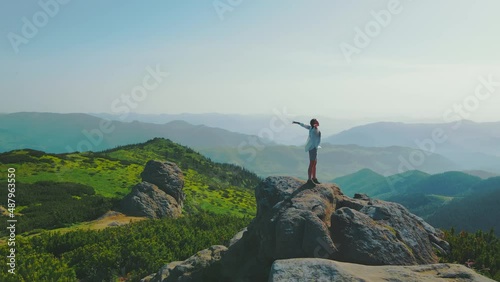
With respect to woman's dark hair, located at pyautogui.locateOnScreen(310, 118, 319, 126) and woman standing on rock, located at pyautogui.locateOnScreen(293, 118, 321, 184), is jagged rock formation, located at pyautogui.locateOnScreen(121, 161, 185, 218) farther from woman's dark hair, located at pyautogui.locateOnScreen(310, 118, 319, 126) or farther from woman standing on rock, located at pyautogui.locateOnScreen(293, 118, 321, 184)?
woman's dark hair, located at pyautogui.locateOnScreen(310, 118, 319, 126)

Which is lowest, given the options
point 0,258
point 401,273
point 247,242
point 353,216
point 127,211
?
point 127,211

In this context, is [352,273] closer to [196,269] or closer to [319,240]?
[319,240]

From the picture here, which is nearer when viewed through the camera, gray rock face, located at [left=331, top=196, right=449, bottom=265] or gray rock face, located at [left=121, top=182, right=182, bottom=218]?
gray rock face, located at [left=331, top=196, right=449, bottom=265]

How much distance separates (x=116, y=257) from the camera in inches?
800

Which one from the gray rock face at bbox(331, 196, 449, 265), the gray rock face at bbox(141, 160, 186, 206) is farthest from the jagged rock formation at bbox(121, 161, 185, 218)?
the gray rock face at bbox(331, 196, 449, 265)

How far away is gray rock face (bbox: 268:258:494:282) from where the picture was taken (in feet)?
33.1

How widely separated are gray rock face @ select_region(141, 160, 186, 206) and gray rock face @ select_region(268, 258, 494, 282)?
38459 mm

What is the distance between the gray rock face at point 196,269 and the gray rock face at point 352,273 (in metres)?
5.54

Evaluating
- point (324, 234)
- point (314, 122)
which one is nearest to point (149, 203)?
point (314, 122)

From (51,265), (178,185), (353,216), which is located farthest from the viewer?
(178,185)

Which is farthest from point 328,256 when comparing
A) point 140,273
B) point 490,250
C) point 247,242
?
point 140,273

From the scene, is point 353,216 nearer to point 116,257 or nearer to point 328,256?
point 328,256

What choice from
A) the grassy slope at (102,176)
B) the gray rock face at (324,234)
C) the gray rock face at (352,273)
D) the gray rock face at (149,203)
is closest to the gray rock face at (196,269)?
the gray rock face at (324,234)

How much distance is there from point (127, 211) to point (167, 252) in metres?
18.3
